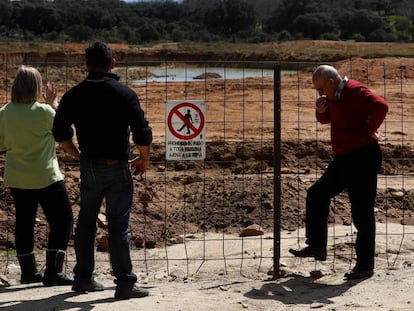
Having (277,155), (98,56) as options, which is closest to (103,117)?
(98,56)

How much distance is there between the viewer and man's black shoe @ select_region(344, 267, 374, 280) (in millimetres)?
6730

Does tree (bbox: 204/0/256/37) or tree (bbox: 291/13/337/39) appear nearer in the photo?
tree (bbox: 291/13/337/39)

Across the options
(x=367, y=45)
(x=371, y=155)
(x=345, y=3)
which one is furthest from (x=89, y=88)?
(x=345, y=3)

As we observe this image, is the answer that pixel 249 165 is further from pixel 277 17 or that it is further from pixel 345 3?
pixel 345 3

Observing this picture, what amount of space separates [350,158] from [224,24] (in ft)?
312

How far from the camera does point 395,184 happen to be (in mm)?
12633

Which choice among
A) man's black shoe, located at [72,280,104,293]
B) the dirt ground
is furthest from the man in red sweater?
man's black shoe, located at [72,280,104,293]

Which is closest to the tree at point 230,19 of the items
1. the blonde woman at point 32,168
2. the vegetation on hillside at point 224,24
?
the vegetation on hillside at point 224,24

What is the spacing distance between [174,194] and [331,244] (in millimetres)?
3669

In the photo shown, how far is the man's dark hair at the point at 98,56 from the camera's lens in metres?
5.72

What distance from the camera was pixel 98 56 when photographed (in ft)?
18.8

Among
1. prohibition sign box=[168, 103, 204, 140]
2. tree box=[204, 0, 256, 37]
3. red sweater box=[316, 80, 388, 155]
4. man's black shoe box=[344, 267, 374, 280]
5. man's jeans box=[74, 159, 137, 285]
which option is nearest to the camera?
man's jeans box=[74, 159, 137, 285]

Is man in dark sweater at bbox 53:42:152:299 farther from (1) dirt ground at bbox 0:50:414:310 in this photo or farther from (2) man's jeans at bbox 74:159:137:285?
(1) dirt ground at bbox 0:50:414:310

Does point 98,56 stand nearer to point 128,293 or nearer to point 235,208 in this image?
point 128,293
